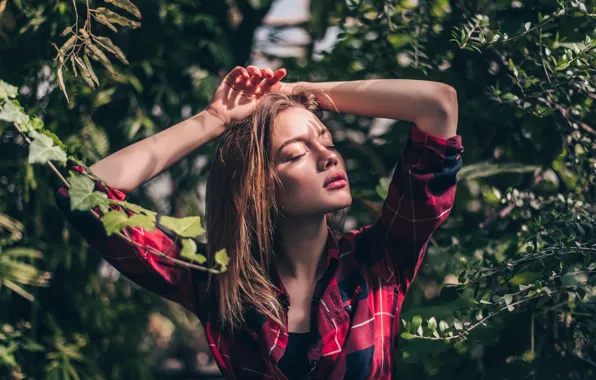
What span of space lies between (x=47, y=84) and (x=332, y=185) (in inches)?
39.3

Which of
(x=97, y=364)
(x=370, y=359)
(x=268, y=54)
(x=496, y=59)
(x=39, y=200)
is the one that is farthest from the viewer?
(x=268, y=54)

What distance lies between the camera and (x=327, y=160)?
125 cm

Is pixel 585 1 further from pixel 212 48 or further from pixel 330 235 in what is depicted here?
pixel 212 48

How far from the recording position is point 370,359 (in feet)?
4.07

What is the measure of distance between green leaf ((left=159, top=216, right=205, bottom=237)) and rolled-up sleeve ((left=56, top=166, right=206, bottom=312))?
10.2 inches

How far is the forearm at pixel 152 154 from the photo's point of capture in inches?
51.3

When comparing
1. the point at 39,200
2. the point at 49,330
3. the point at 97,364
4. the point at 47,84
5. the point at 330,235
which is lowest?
the point at 97,364

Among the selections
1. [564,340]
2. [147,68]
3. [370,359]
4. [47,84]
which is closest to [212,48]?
[147,68]

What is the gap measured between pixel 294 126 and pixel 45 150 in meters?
0.49

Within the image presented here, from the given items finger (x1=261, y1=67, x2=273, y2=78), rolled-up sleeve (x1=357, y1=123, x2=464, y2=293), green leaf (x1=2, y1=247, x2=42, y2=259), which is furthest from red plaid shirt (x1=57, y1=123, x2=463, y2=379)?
green leaf (x1=2, y1=247, x2=42, y2=259)

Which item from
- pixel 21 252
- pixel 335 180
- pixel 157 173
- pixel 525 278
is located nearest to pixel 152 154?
pixel 157 173

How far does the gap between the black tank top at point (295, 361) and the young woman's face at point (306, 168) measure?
0.81 ft

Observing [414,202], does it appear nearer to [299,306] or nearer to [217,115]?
[299,306]

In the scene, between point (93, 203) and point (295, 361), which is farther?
point (295, 361)
